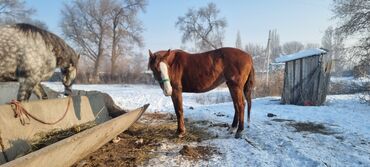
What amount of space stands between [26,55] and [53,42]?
1.87 feet

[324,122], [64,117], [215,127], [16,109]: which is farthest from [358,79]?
[16,109]

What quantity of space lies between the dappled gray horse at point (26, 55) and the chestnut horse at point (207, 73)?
182cm

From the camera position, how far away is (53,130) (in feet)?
17.7

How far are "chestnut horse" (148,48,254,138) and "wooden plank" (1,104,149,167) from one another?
1125 mm

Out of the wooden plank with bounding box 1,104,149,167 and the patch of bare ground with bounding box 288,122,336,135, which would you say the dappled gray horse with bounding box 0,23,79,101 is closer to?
the wooden plank with bounding box 1,104,149,167

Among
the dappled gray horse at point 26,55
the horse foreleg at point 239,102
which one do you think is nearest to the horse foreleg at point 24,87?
the dappled gray horse at point 26,55

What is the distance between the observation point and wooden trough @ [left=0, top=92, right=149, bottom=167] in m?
3.27

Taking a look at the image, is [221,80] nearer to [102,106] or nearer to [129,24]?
[102,106]

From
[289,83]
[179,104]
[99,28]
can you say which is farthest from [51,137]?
[99,28]

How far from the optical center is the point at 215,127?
285 inches

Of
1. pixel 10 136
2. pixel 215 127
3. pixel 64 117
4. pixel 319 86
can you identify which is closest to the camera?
pixel 10 136

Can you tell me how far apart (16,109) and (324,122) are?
20.9ft

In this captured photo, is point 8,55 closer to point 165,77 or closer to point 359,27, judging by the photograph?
point 165,77

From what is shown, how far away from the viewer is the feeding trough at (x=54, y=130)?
11.1 feet
